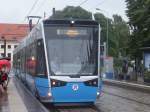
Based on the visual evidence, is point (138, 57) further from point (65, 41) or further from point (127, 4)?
point (65, 41)

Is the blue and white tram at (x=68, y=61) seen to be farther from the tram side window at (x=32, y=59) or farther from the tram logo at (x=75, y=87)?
the tram side window at (x=32, y=59)

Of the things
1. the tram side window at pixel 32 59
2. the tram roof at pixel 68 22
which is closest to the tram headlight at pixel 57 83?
the tram side window at pixel 32 59

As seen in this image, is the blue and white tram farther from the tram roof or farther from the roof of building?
the roof of building

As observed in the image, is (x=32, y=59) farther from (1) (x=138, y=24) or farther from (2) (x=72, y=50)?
(1) (x=138, y=24)

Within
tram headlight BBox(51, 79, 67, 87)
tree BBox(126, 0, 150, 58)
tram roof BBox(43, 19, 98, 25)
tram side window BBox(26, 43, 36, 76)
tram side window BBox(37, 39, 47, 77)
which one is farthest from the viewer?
tree BBox(126, 0, 150, 58)

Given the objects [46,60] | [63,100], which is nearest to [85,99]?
[63,100]

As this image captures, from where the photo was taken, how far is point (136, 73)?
167ft

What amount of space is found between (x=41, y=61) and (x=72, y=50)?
1199 millimetres

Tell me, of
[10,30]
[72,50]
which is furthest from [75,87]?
[10,30]

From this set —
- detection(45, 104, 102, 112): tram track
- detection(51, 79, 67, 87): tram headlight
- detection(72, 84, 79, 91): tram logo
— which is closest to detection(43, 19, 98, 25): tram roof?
detection(51, 79, 67, 87): tram headlight

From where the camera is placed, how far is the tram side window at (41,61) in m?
19.0

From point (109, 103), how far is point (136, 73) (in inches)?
1144

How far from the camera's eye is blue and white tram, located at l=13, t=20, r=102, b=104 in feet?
61.2

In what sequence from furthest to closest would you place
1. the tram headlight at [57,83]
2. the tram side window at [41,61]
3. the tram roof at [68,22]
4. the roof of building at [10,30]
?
1. the roof of building at [10,30]
2. the tram roof at [68,22]
3. the tram side window at [41,61]
4. the tram headlight at [57,83]
